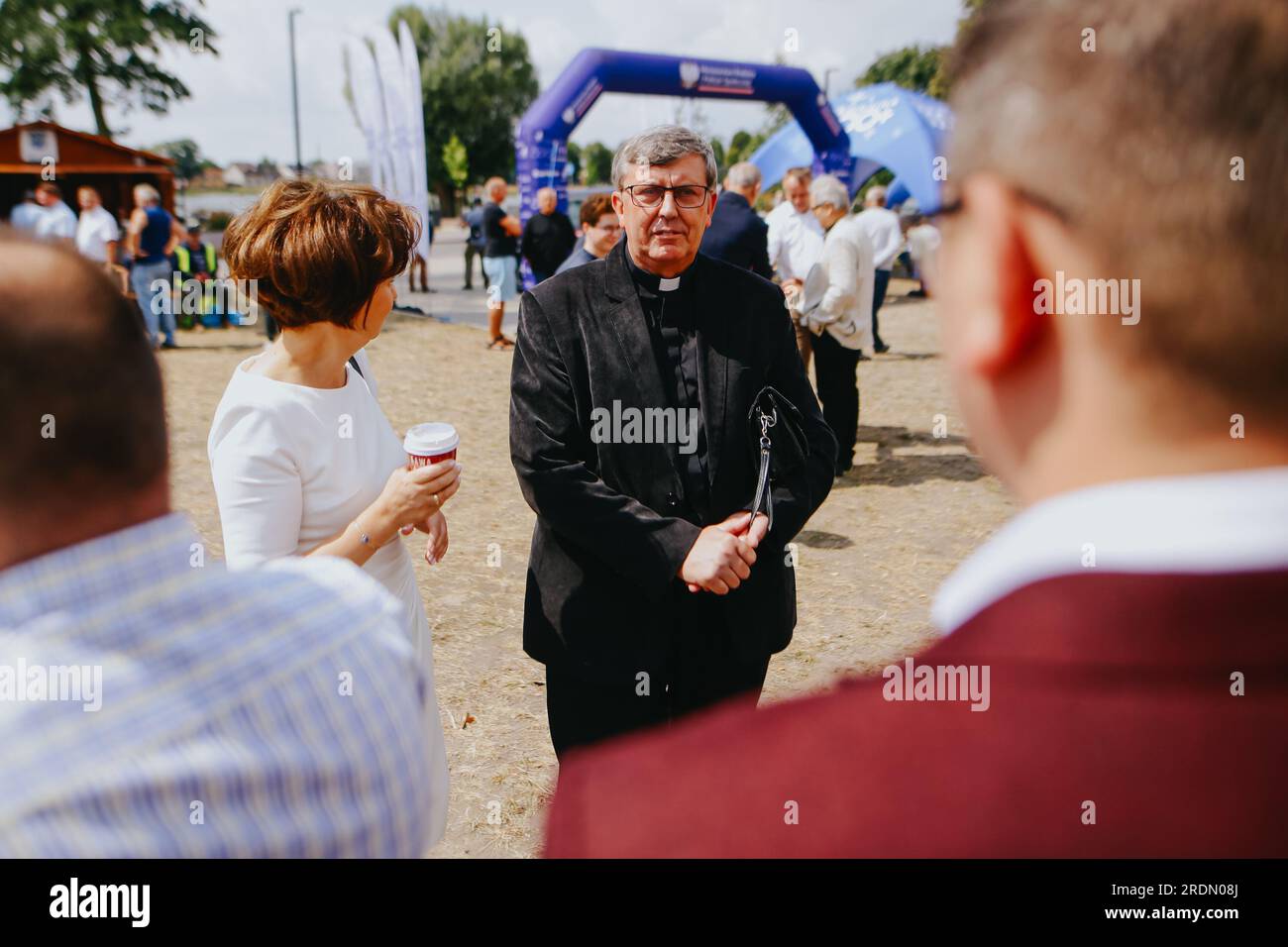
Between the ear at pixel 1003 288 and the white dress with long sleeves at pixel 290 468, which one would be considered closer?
the ear at pixel 1003 288

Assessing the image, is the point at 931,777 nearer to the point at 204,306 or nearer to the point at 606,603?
the point at 606,603

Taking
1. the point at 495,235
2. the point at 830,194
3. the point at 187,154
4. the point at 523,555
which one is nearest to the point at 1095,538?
the point at 523,555

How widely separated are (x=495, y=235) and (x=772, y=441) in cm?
1205

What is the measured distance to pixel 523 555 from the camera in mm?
6020

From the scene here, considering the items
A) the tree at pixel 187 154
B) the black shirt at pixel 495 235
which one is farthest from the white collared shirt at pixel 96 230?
the tree at pixel 187 154

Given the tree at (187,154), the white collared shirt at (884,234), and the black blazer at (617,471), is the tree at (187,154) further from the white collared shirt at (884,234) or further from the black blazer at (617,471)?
the black blazer at (617,471)

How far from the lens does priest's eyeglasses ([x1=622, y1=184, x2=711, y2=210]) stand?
2584 mm

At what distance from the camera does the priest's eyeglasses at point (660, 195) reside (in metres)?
2.58

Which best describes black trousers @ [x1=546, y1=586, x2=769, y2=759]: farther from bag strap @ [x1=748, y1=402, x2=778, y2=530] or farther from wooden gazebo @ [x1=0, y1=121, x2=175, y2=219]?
wooden gazebo @ [x1=0, y1=121, x2=175, y2=219]

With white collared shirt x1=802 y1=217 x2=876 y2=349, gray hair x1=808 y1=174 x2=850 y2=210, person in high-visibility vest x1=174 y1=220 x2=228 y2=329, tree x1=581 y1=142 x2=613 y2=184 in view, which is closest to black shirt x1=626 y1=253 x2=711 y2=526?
white collared shirt x1=802 y1=217 x2=876 y2=349

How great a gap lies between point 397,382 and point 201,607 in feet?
34.3

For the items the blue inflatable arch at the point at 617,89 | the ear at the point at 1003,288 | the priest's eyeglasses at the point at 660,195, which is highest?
the blue inflatable arch at the point at 617,89

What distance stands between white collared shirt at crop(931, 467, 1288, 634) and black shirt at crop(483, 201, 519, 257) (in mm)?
13732

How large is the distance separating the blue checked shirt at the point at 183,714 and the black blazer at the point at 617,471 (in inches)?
48.8
